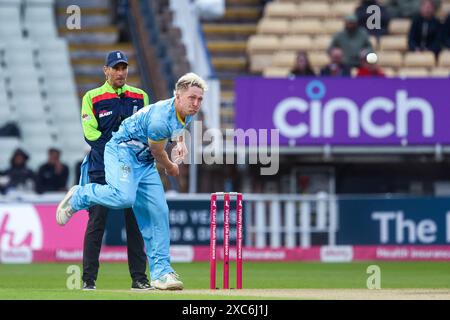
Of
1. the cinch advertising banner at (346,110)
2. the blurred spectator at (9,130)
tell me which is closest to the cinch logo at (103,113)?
the cinch advertising banner at (346,110)

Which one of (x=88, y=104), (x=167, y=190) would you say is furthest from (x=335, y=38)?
(x=88, y=104)

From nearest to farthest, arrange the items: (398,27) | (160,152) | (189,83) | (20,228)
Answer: (189,83) < (160,152) < (20,228) < (398,27)

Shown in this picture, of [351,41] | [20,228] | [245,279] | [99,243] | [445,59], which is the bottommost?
[245,279]

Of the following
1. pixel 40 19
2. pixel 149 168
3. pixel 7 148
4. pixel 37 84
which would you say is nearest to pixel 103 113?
pixel 149 168

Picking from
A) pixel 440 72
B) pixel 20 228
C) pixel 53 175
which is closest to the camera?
pixel 20 228

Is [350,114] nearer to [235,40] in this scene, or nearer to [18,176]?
[235,40]

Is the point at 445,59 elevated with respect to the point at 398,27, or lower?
lower

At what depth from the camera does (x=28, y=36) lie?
1120 inches

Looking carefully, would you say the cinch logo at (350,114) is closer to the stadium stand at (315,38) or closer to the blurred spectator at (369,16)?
the stadium stand at (315,38)

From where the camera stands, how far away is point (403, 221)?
852 inches

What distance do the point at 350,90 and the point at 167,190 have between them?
127 inches

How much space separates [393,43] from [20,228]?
289 inches
